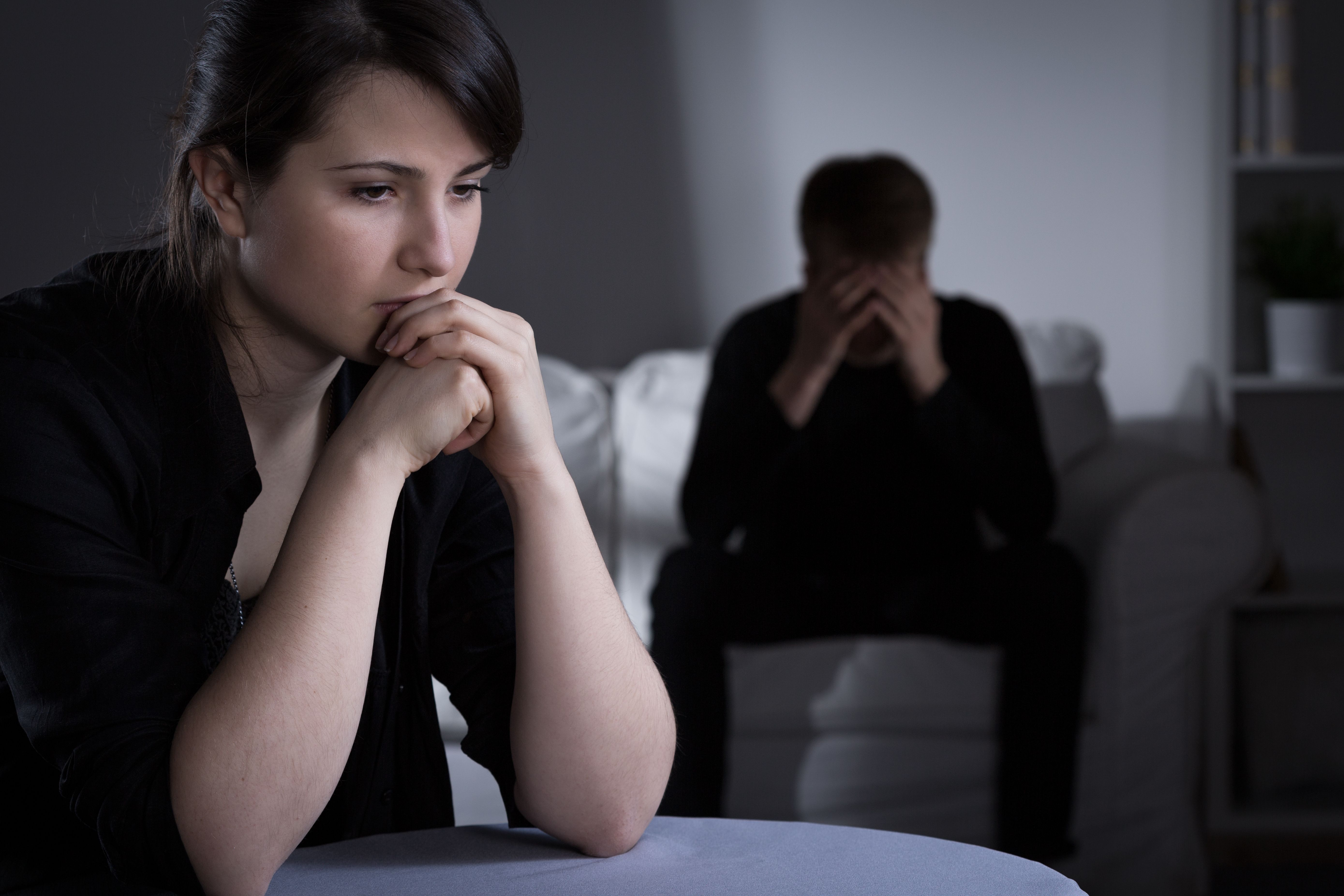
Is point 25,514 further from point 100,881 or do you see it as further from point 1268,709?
point 1268,709

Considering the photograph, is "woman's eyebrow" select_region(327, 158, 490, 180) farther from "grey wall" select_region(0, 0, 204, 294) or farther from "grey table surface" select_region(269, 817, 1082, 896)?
"grey wall" select_region(0, 0, 204, 294)

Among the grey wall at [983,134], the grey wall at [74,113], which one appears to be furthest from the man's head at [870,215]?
the grey wall at [74,113]

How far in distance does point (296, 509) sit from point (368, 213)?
0.62ft

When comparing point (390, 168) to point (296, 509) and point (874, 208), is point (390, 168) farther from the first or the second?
point (874, 208)

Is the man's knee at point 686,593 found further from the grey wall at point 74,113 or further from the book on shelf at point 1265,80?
the book on shelf at point 1265,80

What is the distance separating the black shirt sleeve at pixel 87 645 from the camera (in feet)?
1.86

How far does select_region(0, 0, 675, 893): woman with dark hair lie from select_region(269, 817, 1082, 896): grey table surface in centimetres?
3

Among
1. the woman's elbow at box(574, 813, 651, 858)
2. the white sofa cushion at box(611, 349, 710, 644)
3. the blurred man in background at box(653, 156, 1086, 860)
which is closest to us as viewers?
the woman's elbow at box(574, 813, 651, 858)

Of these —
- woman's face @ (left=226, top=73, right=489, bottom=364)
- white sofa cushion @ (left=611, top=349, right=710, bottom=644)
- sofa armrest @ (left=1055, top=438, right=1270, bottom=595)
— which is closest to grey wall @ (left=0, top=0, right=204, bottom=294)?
white sofa cushion @ (left=611, top=349, right=710, bottom=644)

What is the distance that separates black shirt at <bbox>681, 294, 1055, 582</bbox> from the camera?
5.63 ft

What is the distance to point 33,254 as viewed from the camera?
1.75 metres

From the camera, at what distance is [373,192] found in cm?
68

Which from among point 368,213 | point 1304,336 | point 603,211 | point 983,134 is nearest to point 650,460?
point 603,211

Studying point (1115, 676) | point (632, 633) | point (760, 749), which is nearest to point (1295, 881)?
point (1115, 676)
